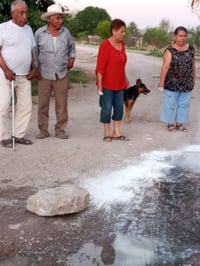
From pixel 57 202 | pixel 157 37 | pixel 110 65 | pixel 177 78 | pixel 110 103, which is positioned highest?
pixel 110 65

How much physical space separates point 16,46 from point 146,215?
3.23 meters

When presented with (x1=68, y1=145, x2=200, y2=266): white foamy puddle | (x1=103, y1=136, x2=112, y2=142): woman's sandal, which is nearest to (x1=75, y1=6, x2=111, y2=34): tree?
(x1=103, y1=136, x2=112, y2=142): woman's sandal

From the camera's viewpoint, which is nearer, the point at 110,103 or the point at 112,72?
the point at 112,72

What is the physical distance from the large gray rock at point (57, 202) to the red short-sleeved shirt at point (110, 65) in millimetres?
2819

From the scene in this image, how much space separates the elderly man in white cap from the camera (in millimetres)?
7258

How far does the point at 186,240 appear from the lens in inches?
169

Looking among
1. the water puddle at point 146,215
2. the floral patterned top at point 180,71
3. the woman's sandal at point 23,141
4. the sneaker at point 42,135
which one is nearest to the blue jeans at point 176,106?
the floral patterned top at point 180,71

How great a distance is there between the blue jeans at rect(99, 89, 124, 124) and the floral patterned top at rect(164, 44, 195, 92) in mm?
1215

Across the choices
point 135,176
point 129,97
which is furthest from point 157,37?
point 135,176

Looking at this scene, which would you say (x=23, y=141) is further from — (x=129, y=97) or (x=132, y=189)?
(x=129, y=97)

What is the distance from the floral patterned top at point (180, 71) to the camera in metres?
8.29

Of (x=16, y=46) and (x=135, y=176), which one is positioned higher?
(x=16, y=46)

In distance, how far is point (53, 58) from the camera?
24.1ft

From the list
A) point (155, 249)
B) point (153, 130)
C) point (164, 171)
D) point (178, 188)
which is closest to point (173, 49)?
point (153, 130)
